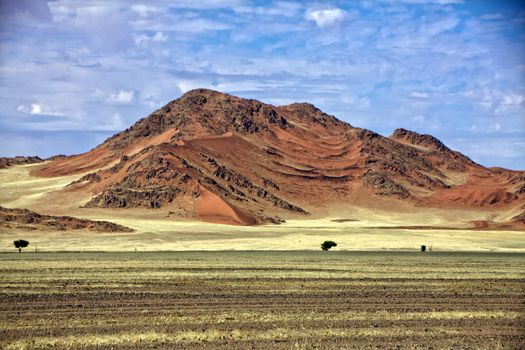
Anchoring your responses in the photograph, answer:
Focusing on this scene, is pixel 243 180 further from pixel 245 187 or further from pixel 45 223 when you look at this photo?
pixel 45 223

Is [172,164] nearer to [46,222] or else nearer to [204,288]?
[46,222]

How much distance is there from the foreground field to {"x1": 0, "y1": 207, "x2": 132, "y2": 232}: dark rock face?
4780 centimetres

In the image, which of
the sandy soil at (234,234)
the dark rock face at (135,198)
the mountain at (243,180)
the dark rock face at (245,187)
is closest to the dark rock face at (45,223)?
the sandy soil at (234,234)

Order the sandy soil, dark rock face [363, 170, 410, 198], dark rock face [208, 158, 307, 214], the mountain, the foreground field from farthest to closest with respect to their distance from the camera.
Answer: dark rock face [363, 170, 410, 198] → dark rock face [208, 158, 307, 214] → the mountain → the sandy soil → the foreground field

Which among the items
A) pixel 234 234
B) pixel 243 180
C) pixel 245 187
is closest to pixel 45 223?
pixel 234 234

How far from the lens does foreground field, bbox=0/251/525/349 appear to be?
2131 centimetres

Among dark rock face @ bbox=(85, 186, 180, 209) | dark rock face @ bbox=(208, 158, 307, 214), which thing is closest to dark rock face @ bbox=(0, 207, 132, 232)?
dark rock face @ bbox=(85, 186, 180, 209)

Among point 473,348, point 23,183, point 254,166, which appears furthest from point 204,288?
point 23,183

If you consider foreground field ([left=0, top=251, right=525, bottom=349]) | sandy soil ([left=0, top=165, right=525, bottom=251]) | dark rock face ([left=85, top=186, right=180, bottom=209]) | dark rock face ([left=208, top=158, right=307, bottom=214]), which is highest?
dark rock face ([left=208, top=158, right=307, bottom=214])

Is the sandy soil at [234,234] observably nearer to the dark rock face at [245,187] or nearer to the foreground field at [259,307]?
the dark rock face at [245,187]

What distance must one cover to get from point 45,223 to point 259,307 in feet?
243

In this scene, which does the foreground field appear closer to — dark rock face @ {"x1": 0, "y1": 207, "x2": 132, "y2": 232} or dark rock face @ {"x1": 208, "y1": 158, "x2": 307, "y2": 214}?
dark rock face @ {"x1": 0, "y1": 207, "x2": 132, "y2": 232}

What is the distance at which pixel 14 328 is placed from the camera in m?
23.2

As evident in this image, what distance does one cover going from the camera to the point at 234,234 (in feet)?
339
